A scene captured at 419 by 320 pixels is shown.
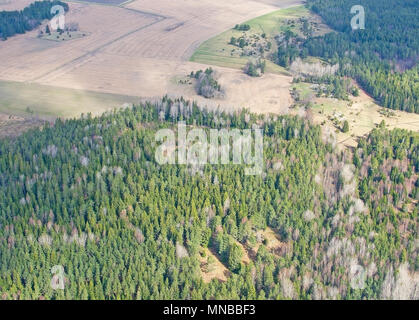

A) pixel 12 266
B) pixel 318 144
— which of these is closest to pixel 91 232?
pixel 12 266

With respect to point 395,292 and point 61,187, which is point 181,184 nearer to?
point 61,187

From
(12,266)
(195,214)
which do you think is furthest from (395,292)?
(12,266)

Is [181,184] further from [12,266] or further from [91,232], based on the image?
[12,266]

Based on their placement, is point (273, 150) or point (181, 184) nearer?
point (181, 184)
